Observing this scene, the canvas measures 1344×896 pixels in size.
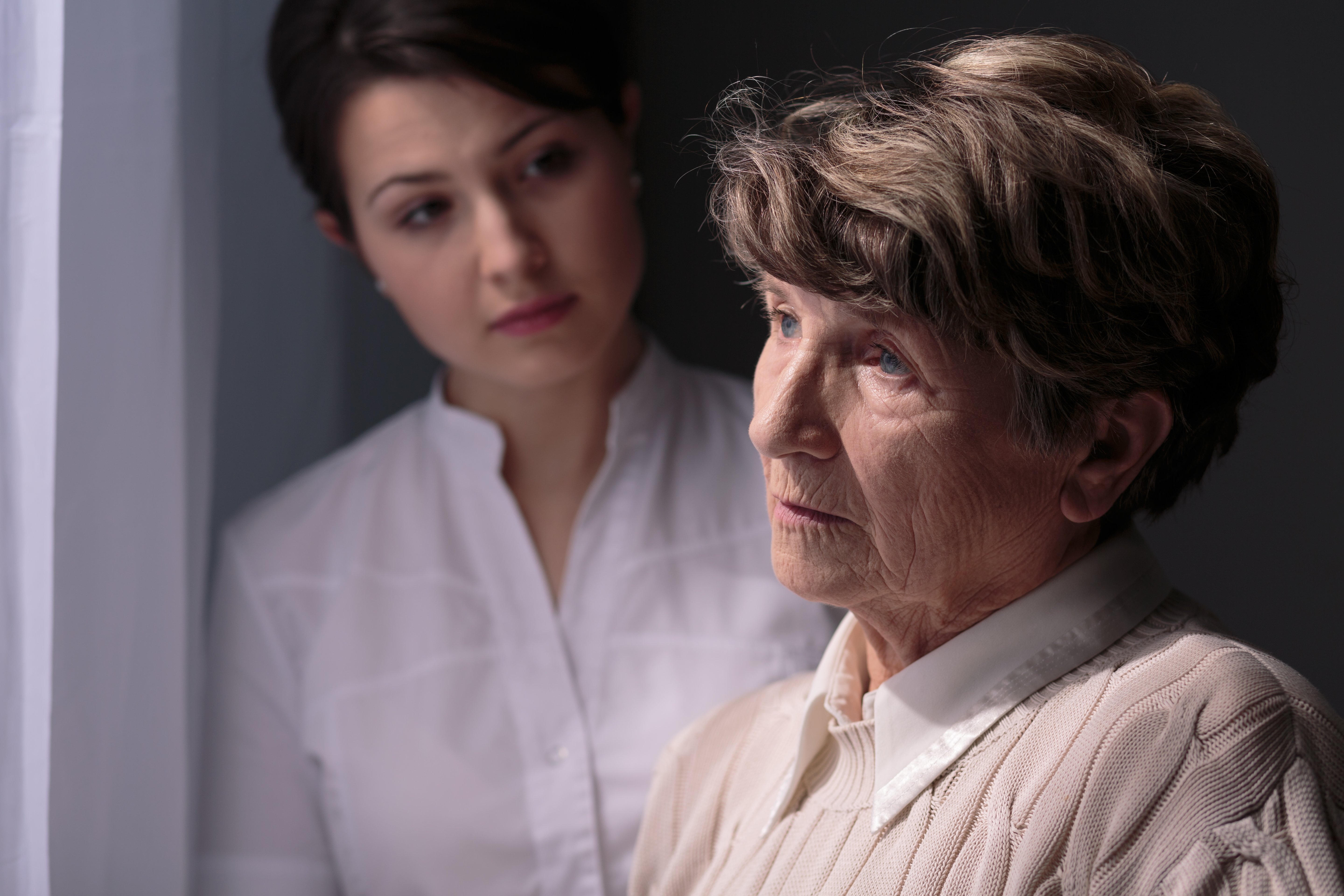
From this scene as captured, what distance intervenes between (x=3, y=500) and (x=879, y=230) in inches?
31.0

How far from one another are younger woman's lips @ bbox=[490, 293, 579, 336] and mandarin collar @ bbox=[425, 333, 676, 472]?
0.19m

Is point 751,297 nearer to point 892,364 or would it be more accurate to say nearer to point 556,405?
point 556,405

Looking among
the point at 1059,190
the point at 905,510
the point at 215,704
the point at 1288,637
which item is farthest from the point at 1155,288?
the point at 215,704

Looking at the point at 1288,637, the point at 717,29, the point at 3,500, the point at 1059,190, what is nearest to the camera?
the point at 1059,190

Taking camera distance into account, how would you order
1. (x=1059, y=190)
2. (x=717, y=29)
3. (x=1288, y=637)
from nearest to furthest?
(x=1059, y=190) → (x=1288, y=637) → (x=717, y=29)

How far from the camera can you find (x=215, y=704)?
1.43 metres

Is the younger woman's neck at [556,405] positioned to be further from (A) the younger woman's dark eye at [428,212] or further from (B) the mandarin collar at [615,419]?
(A) the younger woman's dark eye at [428,212]

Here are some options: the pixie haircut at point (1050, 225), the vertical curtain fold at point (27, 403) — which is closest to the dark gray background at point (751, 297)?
the pixie haircut at point (1050, 225)

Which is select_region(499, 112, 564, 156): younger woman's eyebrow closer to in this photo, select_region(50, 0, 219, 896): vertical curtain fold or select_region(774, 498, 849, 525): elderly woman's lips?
select_region(50, 0, 219, 896): vertical curtain fold

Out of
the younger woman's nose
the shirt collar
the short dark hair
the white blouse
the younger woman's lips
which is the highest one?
the short dark hair

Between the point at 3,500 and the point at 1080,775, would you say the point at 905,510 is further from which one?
the point at 3,500

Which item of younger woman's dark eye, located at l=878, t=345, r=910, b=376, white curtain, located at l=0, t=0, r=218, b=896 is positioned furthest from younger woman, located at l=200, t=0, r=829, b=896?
younger woman's dark eye, located at l=878, t=345, r=910, b=376

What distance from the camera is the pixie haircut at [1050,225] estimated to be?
73 cm

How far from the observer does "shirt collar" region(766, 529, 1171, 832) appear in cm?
83
